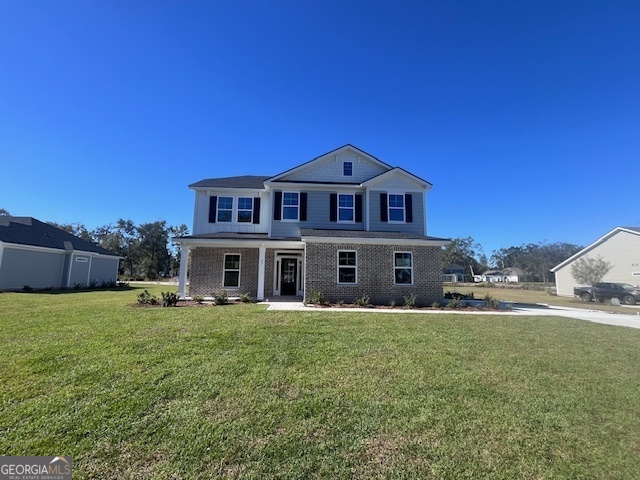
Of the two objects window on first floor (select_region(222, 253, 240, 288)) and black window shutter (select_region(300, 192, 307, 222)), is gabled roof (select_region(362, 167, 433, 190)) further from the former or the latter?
window on first floor (select_region(222, 253, 240, 288))

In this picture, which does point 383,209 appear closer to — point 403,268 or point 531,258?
point 403,268

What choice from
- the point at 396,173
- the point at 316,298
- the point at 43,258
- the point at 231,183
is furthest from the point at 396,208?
the point at 43,258

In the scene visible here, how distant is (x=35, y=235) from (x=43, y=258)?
2.22 meters

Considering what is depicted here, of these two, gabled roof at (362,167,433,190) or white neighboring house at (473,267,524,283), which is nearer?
gabled roof at (362,167,433,190)

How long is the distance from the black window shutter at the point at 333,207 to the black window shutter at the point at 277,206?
110 inches

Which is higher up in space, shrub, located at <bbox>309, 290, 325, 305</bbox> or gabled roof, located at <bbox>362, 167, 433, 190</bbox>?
gabled roof, located at <bbox>362, 167, 433, 190</bbox>

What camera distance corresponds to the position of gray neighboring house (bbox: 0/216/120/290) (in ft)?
66.2

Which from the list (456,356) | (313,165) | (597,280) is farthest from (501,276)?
(456,356)

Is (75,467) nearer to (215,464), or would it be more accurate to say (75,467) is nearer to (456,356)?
(215,464)

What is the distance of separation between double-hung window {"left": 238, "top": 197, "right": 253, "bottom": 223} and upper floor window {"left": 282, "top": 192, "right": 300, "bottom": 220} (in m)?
2.06

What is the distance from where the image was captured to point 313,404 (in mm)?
3971

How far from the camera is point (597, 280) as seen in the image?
1061 inches

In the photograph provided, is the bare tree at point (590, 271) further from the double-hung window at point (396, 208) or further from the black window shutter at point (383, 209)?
the black window shutter at point (383, 209)

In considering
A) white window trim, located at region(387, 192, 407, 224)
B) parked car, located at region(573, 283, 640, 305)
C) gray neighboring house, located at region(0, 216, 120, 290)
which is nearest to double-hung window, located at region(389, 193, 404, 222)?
white window trim, located at region(387, 192, 407, 224)
